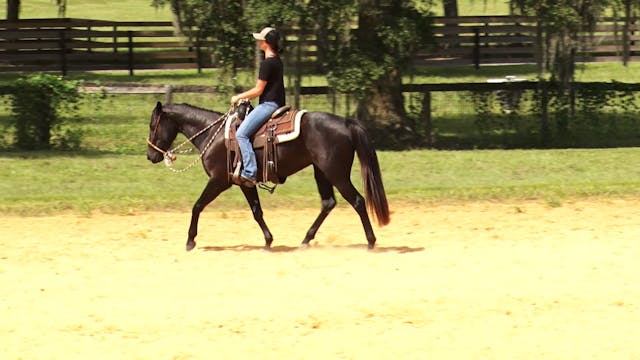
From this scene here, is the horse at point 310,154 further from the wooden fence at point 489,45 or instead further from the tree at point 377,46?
the wooden fence at point 489,45

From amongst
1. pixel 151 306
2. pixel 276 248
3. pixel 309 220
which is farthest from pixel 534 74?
pixel 151 306

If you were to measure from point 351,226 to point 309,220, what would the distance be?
79 centimetres

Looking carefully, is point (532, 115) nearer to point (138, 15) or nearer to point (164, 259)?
point (164, 259)

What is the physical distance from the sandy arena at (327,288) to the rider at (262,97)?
3.47 feet

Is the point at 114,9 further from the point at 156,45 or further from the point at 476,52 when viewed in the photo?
the point at 476,52

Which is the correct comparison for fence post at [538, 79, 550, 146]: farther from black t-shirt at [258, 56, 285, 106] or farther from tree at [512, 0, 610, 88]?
black t-shirt at [258, 56, 285, 106]

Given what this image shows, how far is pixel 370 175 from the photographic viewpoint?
13.5m

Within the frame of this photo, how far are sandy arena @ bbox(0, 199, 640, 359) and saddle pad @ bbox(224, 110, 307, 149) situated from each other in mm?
1308

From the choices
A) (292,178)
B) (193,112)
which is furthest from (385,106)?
(193,112)

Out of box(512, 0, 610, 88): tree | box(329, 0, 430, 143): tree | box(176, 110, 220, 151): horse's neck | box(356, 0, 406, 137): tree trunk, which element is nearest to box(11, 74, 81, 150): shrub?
box(329, 0, 430, 143): tree

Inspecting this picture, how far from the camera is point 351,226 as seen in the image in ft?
52.6

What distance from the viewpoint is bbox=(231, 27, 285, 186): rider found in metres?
13.4

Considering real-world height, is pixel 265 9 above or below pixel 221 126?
above

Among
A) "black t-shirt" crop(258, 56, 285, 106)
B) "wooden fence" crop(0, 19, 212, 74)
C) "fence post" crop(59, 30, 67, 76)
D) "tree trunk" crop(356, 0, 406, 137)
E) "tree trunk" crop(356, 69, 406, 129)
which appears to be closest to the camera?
"black t-shirt" crop(258, 56, 285, 106)
